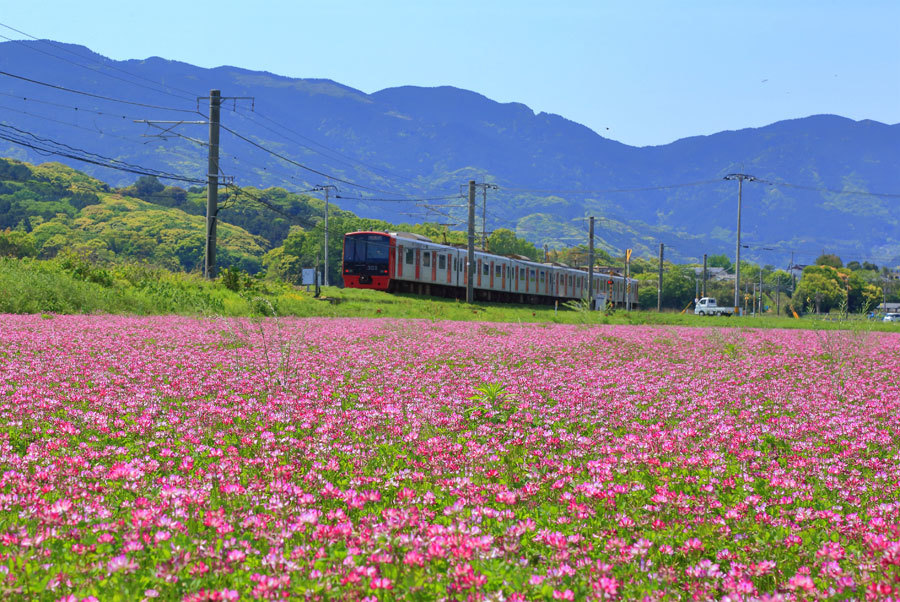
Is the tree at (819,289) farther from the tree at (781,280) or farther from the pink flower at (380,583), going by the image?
the pink flower at (380,583)

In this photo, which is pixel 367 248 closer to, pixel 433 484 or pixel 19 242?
pixel 433 484

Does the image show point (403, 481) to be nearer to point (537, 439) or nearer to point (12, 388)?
point (537, 439)

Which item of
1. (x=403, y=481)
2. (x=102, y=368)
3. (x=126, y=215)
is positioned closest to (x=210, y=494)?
(x=403, y=481)

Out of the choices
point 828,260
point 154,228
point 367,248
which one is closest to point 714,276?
point 828,260

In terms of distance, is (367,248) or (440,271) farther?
(440,271)

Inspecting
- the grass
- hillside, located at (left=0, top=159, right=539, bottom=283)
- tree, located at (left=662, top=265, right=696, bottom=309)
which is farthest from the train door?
tree, located at (left=662, top=265, right=696, bottom=309)

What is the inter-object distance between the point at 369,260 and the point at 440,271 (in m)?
6.27

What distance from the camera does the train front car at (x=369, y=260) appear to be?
42031 mm

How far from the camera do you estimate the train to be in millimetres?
42375

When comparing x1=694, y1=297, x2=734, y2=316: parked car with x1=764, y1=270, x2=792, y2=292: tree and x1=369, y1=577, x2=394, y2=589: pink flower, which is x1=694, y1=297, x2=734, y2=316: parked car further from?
x1=369, y1=577, x2=394, y2=589: pink flower

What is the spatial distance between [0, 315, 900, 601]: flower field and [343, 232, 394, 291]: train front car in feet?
107

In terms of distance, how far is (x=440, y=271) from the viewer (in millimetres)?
47375

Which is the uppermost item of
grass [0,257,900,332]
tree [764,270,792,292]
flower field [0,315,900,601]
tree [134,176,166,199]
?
tree [134,176,166,199]

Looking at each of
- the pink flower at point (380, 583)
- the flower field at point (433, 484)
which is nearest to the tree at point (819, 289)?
the flower field at point (433, 484)
